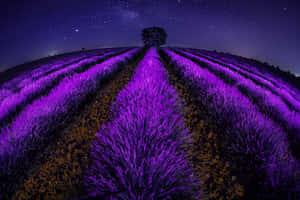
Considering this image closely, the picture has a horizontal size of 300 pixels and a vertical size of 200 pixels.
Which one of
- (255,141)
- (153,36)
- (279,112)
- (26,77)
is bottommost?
(255,141)

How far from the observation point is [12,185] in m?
0.96

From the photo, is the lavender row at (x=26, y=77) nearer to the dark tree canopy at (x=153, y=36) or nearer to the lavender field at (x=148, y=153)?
the lavender field at (x=148, y=153)

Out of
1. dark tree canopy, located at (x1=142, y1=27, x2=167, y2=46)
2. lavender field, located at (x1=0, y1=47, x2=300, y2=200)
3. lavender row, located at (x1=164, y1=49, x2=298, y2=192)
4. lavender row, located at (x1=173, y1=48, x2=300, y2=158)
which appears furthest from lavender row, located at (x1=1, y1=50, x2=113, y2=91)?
dark tree canopy, located at (x1=142, y1=27, x2=167, y2=46)

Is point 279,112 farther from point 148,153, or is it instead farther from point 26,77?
point 26,77

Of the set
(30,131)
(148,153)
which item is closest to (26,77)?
(30,131)

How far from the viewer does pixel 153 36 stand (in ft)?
134

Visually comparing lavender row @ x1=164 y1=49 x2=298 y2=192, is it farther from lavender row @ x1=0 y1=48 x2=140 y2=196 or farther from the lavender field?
lavender row @ x1=0 y1=48 x2=140 y2=196

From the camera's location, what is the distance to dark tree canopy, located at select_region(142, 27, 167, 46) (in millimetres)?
40062

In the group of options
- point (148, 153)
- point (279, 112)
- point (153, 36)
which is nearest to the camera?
point (148, 153)

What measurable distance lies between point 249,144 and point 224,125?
45 centimetres

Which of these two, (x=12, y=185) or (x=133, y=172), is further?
(x=12, y=185)

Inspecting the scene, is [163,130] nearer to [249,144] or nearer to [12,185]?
[249,144]

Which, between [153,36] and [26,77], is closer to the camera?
[26,77]

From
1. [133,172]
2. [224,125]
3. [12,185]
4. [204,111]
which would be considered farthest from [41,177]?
[204,111]
